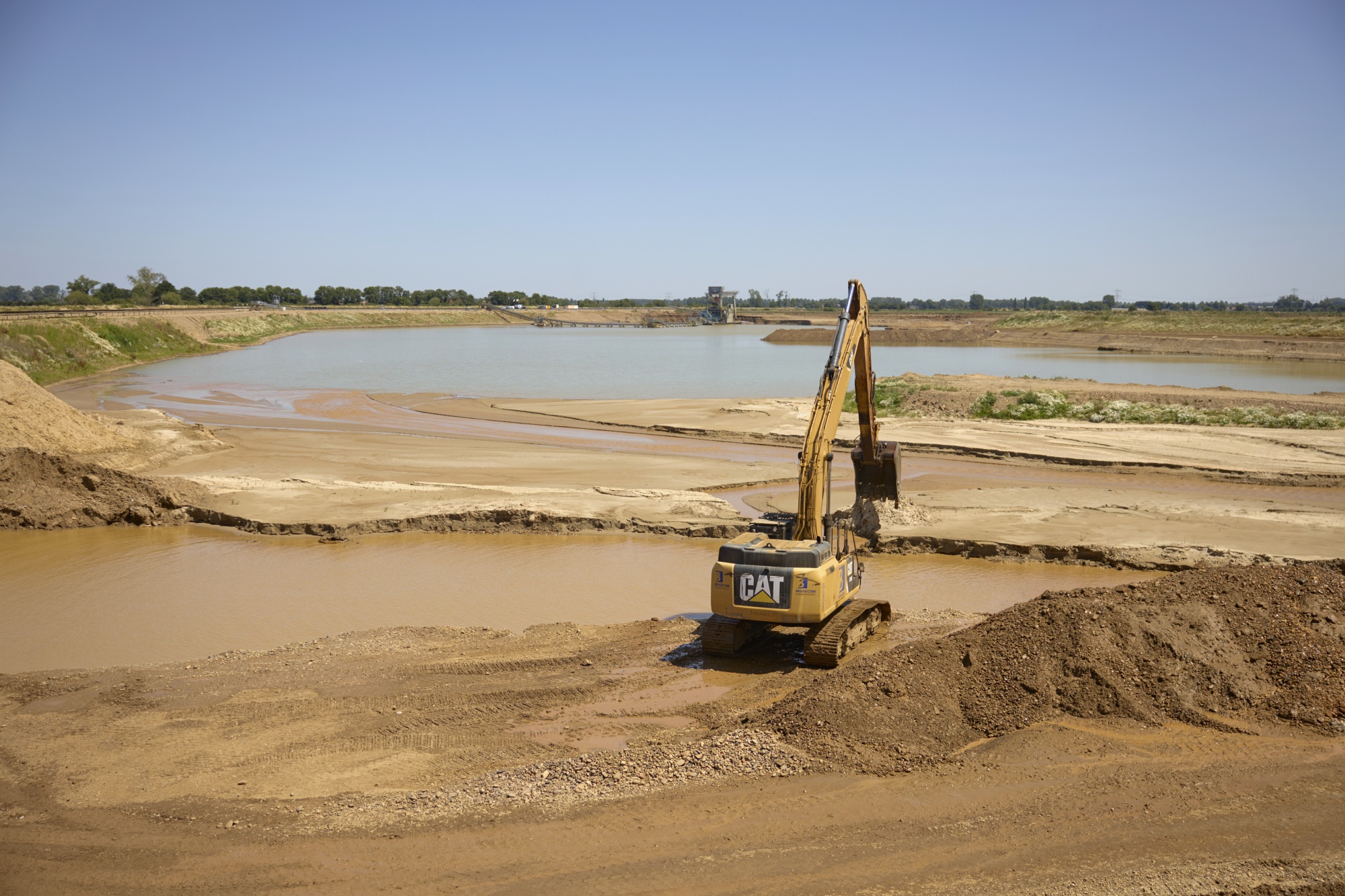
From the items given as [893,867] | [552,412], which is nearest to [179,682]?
[893,867]

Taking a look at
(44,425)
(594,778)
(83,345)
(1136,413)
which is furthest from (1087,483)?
(83,345)

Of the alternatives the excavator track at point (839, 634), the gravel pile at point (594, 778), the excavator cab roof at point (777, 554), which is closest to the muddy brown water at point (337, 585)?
the excavator track at point (839, 634)

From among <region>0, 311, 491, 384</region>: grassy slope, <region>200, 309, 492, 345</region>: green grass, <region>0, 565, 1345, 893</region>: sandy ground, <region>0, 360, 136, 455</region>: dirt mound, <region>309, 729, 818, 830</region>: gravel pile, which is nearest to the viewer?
<region>0, 565, 1345, 893</region>: sandy ground

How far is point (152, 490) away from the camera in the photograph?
2019 cm

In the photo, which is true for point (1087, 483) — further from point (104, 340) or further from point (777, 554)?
point (104, 340)

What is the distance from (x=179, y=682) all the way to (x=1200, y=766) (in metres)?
11.4

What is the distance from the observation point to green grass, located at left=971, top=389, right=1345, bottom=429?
3225 cm

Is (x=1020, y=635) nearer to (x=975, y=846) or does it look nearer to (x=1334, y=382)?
(x=975, y=846)

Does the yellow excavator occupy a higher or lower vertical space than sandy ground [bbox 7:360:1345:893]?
higher

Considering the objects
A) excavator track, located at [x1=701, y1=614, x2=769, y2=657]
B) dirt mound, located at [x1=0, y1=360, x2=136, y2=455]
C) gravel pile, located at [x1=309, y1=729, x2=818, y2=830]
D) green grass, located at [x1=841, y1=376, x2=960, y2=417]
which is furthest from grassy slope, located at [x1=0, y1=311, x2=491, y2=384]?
gravel pile, located at [x1=309, y1=729, x2=818, y2=830]

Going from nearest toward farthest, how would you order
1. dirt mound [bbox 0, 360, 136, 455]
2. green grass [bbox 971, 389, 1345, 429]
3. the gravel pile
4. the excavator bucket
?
1. the gravel pile
2. the excavator bucket
3. dirt mound [bbox 0, 360, 136, 455]
4. green grass [bbox 971, 389, 1345, 429]

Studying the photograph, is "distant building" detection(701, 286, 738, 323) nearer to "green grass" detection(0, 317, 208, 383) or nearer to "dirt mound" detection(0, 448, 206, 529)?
"green grass" detection(0, 317, 208, 383)

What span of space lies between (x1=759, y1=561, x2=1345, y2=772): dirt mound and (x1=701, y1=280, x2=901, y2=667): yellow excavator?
1229mm

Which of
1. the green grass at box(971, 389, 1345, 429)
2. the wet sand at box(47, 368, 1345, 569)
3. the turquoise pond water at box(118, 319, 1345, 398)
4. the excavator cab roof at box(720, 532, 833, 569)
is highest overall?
the turquoise pond water at box(118, 319, 1345, 398)
